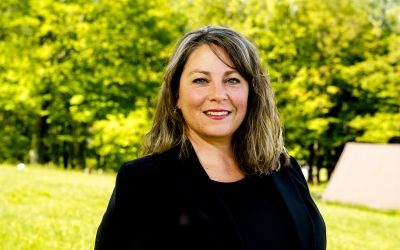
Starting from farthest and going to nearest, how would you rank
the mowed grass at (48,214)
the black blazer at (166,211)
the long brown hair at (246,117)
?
the mowed grass at (48,214) < the long brown hair at (246,117) < the black blazer at (166,211)

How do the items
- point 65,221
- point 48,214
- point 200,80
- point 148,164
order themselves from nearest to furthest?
point 148,164, point 200,80, point 65,221, point 48,214

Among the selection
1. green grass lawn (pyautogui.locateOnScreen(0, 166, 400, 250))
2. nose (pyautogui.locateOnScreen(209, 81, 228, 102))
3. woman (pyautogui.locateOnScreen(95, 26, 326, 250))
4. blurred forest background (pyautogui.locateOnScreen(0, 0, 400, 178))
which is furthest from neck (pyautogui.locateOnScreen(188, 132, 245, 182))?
blurred forest background (pyautogui.locateOnScreen(0, 0, 400, 178))

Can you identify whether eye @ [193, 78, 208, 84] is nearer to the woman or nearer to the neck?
the woman

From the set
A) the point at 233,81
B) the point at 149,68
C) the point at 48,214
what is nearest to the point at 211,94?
the point at 233,81

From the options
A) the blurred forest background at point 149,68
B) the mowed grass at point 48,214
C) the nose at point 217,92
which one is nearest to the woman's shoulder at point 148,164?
the nose at point 217,92

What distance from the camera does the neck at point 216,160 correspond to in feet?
8.83

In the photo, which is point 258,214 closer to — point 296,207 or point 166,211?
point 296,207

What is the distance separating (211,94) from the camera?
2580mm

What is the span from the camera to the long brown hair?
262 centimetres

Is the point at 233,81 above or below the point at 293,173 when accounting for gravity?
above

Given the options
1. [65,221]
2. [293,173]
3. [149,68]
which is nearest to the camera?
[293,173]

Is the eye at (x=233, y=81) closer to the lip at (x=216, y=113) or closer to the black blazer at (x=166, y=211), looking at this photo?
the lip at (x=216, y=113)

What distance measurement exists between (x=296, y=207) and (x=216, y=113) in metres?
0.63

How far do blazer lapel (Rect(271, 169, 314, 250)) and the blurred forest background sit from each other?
22110mm
